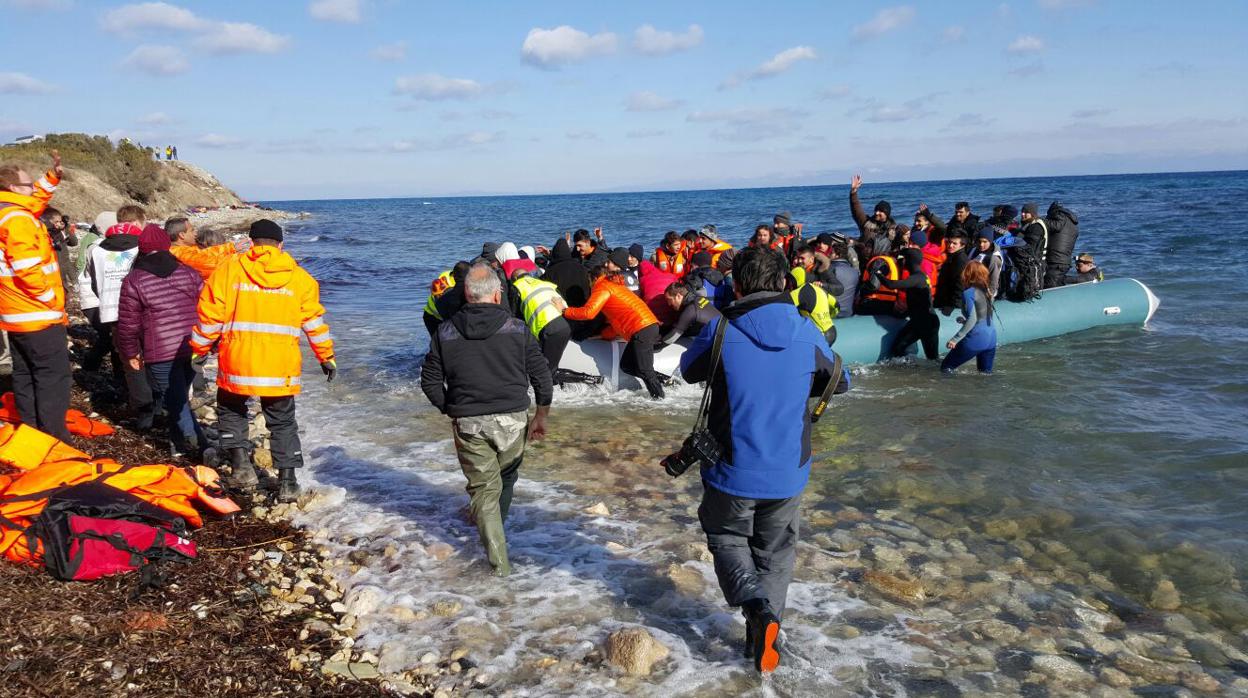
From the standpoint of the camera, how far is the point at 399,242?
37.0 meters

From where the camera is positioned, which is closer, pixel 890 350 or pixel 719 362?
pixel 719 362

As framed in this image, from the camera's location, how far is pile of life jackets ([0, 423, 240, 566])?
12.5 feet

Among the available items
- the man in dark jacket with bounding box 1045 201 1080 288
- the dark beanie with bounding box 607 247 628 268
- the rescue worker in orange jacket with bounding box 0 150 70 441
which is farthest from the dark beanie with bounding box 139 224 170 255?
the man in dark jacket with bounding box 1045 201 1080 288

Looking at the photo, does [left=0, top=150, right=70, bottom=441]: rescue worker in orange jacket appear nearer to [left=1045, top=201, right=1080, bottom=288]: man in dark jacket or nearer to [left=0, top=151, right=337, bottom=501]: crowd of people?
[left=0, top=151, right=337, bottom=501]: crowd of people

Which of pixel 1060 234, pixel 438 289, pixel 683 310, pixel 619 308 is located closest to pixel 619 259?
pixel 619 308

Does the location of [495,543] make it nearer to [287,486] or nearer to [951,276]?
[287,486]

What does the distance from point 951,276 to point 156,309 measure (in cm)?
853

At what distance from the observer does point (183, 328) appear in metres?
5.74

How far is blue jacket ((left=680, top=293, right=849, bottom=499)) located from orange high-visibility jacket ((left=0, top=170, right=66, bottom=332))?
4159 mm

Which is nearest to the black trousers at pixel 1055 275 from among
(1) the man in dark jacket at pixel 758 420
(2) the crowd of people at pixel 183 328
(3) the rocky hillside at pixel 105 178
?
(1) the man in dark jacket at pixel 758 420

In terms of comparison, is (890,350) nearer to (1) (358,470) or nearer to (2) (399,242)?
(1) (358,470)

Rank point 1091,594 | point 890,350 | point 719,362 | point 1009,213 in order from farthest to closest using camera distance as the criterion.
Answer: point 1009,213 < point 890,350 < point 1091,594 < point 719,362

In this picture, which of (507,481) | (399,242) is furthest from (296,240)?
(507,481)

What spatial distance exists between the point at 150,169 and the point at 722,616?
43.5 metres
